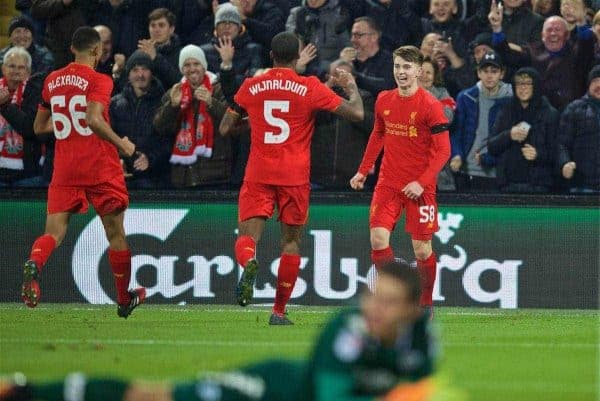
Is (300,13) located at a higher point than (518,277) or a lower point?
higher

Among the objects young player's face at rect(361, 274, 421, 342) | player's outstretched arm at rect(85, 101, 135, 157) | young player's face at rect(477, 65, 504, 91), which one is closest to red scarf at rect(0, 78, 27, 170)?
player's outstretched arm at rect(85, 101, 135, 157)

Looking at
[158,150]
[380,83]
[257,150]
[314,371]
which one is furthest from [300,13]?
[314,371]

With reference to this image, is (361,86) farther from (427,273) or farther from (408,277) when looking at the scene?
(408,277)

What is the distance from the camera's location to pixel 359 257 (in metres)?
14.9

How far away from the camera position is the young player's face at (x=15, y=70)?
15.1 m

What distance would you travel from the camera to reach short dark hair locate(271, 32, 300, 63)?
11.7 meters

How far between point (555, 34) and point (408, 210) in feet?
10.9

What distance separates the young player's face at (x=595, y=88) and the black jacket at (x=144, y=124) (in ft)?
14.8

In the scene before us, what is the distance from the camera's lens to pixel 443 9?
49.1 ft

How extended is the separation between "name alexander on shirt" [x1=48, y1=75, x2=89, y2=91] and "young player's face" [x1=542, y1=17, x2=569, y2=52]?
5.25 metres

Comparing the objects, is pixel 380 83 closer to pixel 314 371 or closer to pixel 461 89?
pixel 461 89

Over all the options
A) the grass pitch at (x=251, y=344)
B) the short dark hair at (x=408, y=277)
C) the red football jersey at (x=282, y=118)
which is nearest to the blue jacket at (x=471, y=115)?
the grass pitch at (x=251, y=344)

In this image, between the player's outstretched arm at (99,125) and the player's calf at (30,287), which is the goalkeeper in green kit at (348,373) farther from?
the player's outstretched arm at (99,125)

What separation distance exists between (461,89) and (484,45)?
0.53 meters
